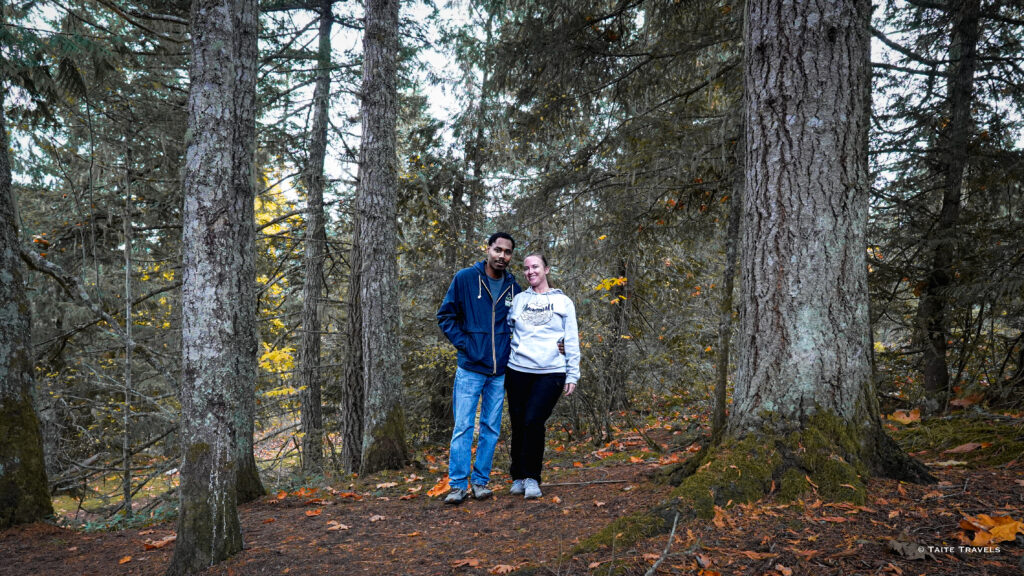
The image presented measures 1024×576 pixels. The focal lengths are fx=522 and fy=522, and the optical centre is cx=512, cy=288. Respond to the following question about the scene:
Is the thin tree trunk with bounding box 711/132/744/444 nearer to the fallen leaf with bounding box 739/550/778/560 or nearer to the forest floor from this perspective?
the forest floor

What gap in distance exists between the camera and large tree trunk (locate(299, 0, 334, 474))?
9.27 m

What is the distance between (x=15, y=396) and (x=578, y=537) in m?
5.50

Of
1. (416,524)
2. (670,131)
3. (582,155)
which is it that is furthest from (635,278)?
(416,524)

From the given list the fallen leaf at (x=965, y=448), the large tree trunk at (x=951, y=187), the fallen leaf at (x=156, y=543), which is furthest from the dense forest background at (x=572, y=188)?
the fallen leaf at (x=156, y=543)

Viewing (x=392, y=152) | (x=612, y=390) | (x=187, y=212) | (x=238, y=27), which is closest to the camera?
(x=187, y=212)

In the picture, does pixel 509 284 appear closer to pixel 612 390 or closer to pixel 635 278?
pixel 612 390

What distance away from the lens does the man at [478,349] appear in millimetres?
4574

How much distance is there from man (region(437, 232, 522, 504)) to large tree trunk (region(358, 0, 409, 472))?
2148mm

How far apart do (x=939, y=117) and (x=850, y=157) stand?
437 cm

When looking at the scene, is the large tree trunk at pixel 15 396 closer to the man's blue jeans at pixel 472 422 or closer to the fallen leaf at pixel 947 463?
the man's blue jeans at pixel 472 422

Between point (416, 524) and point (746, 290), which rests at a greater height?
point (746, 290)

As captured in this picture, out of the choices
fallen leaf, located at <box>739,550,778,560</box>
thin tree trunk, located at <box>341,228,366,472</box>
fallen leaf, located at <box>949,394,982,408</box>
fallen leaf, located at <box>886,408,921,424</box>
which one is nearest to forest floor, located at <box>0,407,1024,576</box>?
fallen leaf, located at <box>739,550,778,560</box>

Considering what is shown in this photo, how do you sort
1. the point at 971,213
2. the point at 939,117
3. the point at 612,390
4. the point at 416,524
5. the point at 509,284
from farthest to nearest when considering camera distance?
the point at 612,390, the point at 939,117, the point at 971,213, the point at 509,284, the point at 416,524

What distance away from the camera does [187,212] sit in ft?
10.8
